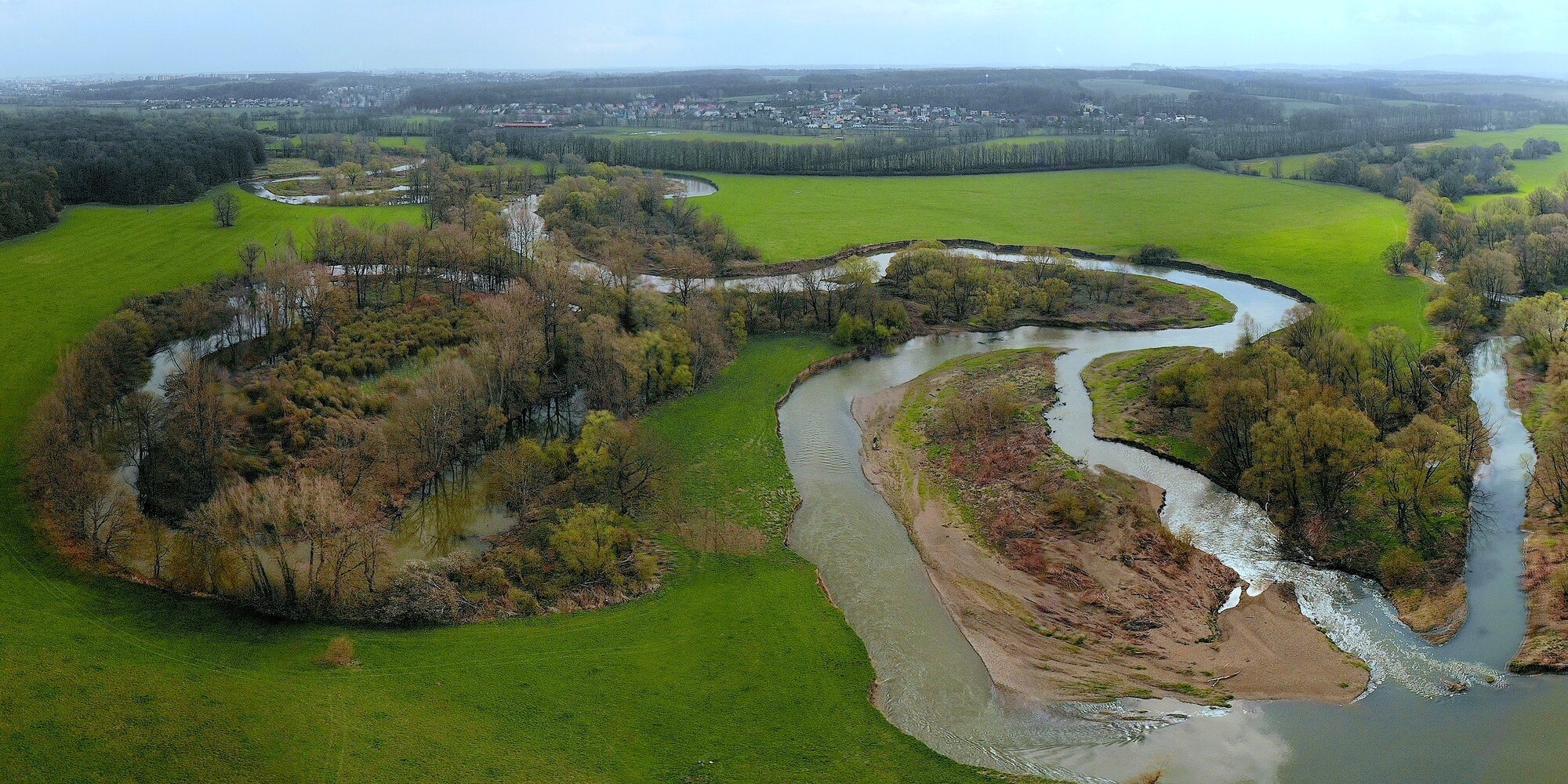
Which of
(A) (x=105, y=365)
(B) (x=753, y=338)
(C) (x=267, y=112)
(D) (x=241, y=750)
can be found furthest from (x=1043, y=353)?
(C) (x=267, y=112)

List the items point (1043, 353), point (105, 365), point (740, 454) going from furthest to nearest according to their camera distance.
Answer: point (1043, 353), point (105, 365), point (740, 454)

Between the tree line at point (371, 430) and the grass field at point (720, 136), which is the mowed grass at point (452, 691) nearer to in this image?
the tree line at point (371, 430)

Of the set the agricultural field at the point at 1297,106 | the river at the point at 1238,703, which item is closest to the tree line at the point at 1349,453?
the river at the point at 1238,703

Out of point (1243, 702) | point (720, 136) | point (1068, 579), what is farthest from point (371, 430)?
point (720, 136)

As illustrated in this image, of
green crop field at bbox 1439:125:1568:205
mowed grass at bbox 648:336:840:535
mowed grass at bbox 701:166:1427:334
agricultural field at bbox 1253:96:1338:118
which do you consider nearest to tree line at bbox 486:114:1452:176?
green crop field at bbox 1439:125:1568:205

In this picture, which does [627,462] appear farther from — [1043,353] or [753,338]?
→ [1043,353]

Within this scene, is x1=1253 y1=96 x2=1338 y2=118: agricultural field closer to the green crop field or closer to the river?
the green crop field

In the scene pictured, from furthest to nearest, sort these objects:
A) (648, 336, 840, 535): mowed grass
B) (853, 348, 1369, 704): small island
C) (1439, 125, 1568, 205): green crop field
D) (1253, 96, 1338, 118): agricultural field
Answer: (1253, 96, 1338, 118): agricultural field, (1439, 125, 1568, 205): green crop field, (648, 336, 840, 535): mowed grass, (853, 348, 1369, 704): small island
